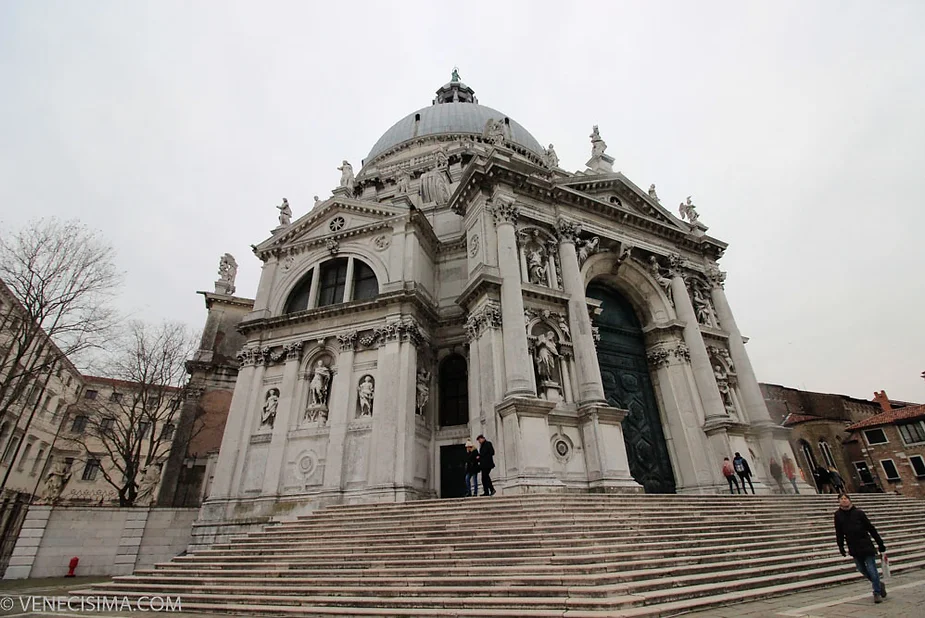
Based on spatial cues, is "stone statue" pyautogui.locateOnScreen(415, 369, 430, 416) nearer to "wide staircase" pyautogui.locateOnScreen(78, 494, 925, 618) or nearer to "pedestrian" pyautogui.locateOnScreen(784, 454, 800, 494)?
"wide staircase" pyautogui.locateOnScreen(78, 494, 925, 618)

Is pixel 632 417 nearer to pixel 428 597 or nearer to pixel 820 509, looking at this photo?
pixel 820 509

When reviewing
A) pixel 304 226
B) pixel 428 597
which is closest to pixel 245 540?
pixel 428 597

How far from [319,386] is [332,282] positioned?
495 cm

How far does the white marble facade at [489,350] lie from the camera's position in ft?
43.1

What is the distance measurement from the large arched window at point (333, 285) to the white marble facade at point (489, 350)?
9 centimetres

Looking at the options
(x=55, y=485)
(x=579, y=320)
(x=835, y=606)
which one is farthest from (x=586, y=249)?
(x=55, y=485)

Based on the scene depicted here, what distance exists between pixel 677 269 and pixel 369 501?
587 inches

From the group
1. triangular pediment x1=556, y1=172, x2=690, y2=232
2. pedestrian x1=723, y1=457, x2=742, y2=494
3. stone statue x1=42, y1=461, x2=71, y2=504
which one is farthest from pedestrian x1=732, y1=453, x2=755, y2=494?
stone statue x1=42, y1=461, x2=71, y2=504

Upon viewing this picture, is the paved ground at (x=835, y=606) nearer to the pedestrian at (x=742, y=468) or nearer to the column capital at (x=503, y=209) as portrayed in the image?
the pedestrian at (x=742, y=468)

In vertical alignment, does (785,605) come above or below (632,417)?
below

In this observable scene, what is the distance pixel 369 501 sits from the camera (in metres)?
13.4

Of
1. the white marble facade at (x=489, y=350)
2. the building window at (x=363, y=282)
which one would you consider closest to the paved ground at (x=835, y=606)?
the white marble facade at (x=489, y=350)

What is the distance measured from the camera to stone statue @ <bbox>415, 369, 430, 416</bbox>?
15773 millimetres

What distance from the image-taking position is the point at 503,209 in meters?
15.5
